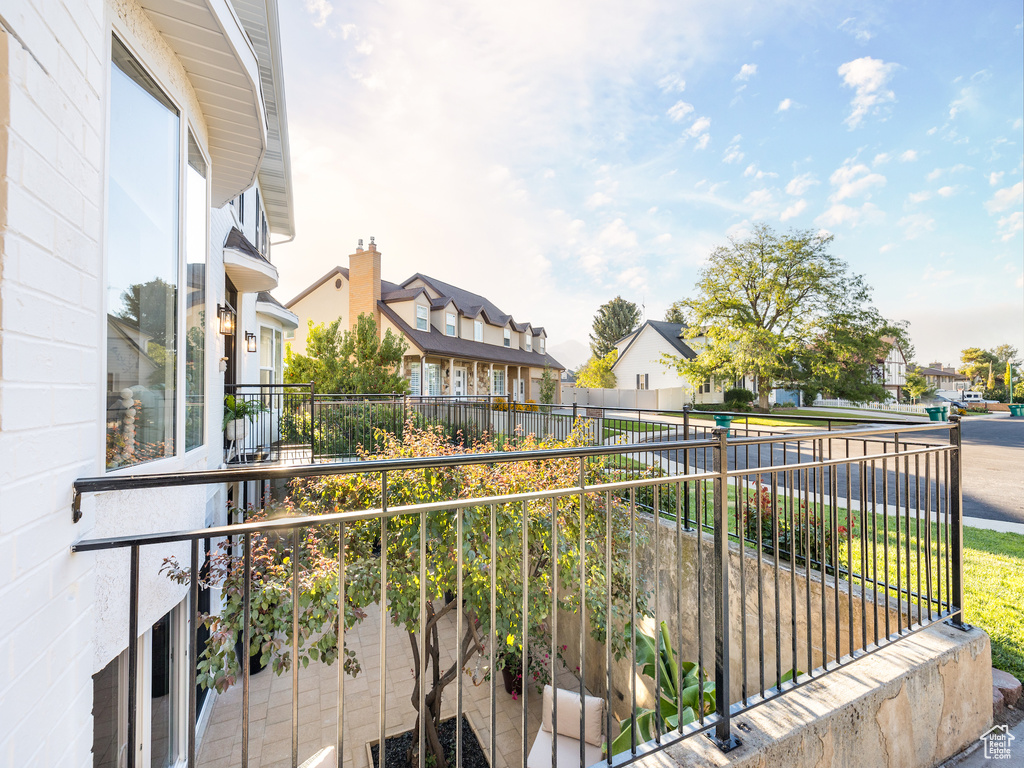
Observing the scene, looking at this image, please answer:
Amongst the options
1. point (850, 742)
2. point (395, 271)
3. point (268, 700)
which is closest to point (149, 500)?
point (850, 742)

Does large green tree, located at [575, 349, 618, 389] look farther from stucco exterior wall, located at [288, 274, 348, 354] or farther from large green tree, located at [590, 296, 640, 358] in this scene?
stucco exterior wall, located at [288, 274, 348, 354]

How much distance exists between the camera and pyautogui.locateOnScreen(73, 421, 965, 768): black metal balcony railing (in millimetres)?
1323

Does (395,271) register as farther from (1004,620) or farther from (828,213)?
(1004,620)

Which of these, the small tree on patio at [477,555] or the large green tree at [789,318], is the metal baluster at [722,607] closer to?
the small tree on patio at [477,555]

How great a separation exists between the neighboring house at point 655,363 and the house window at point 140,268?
90.7ft

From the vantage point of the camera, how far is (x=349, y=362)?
13.5m

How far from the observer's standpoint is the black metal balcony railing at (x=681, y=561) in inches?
52.1

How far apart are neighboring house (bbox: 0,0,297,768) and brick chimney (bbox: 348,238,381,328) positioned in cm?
1374

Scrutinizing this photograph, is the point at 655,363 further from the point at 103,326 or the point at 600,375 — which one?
the point at 103,326

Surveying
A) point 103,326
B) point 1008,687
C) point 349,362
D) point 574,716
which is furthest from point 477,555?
point 349,362

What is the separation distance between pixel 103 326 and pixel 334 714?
5443 millimetres

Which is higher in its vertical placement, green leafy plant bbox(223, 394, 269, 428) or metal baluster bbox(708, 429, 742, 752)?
green leafy plant bbox(223, 394, 269, 428)

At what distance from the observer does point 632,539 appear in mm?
1737

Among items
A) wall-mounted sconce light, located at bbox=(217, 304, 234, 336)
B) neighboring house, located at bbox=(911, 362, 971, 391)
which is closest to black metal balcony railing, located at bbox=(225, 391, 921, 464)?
wall-mounted sconce light, located at bbox=(217, 304, 234, 336)
